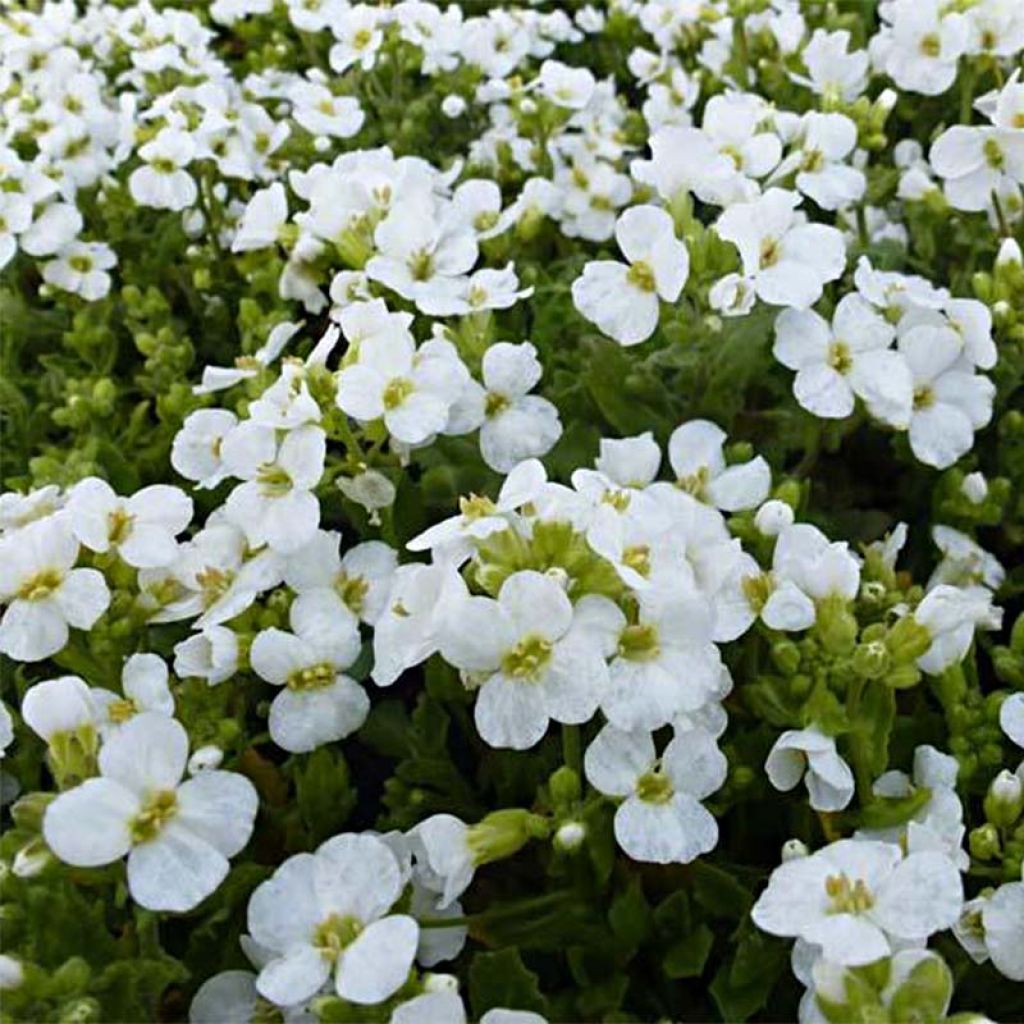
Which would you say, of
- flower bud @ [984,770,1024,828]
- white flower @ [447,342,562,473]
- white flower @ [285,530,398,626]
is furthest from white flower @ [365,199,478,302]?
flower bud @ [984,770,1024,828]

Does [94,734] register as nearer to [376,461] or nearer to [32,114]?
[376,461]

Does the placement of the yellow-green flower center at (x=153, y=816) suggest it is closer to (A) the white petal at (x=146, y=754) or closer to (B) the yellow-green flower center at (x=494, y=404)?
(A) the white petal at (x=146, y=754)

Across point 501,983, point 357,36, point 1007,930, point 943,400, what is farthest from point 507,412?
point 357,36

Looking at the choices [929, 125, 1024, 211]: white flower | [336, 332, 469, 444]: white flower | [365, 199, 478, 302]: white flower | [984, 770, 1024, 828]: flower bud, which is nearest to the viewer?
[984, 770, 1024, 828]: flower bud

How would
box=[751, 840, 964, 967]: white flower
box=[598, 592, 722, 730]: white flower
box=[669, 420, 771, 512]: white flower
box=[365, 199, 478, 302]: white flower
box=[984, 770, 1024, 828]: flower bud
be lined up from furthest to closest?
box=[365, 199, 478, 302]: white flower < box=[669, 420, 771, 512]: white flower < box=[984, 770, 1024, 828]: flower bud < box=[598, 592, 722, 730]: white flower < box=[751, 840, 964, 967]: white flower

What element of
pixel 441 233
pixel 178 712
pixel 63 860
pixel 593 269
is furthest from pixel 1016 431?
pixel 63 860

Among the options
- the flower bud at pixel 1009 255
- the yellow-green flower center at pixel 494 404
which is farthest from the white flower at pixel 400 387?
the flower bud at pixel 1009 255

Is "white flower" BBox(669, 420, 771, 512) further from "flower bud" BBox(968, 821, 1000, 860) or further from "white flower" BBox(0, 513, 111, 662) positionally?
"white flower" BBox(0, 513, 111, 662)

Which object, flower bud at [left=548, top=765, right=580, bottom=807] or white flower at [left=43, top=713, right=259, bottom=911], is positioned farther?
flower bud at [left=548, top=765, right=580, bottom=807]
